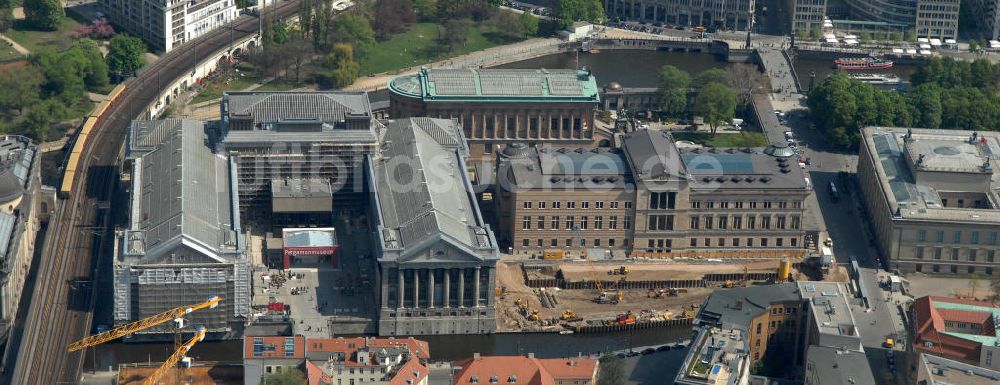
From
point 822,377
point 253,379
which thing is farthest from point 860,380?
point 253,379

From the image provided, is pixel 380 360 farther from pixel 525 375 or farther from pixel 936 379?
pixel 936 379

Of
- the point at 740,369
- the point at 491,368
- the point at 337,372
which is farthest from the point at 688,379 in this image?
the point at 337,372

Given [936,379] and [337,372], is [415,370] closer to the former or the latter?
[337,372]

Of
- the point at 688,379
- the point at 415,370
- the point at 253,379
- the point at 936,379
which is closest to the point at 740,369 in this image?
the point at 688,379

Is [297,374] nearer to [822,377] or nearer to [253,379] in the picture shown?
[253,379]
